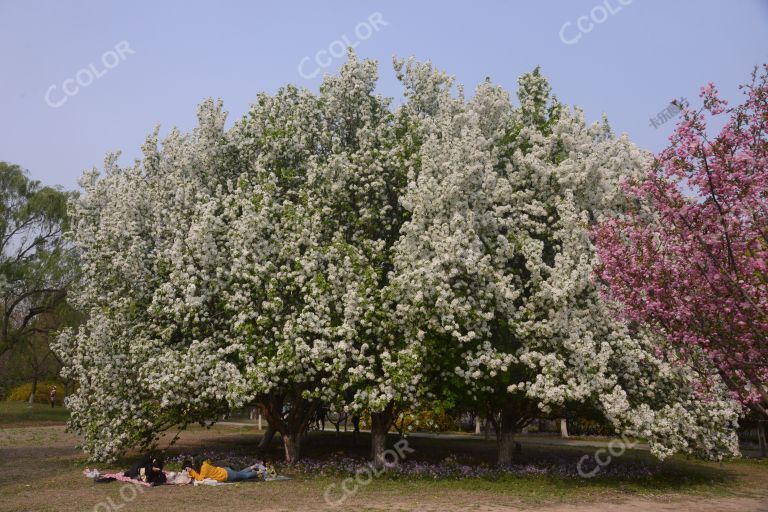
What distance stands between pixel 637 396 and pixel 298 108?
16.9 m

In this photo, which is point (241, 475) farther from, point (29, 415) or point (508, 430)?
point (29, 415)

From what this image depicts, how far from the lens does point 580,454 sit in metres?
33.0

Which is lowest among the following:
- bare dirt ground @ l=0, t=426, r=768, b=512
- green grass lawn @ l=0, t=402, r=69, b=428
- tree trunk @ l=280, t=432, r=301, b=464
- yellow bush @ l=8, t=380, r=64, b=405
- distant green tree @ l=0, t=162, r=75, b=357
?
bare dirt ground @ l=0, t=426, r=768, b=512

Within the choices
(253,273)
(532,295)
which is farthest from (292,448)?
(532,295)

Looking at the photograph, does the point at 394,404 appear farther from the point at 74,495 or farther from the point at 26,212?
the point at 26,212

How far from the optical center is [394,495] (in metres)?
20.0

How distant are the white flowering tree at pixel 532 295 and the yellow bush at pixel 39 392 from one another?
60.0m

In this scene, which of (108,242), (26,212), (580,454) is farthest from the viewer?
(26,212)

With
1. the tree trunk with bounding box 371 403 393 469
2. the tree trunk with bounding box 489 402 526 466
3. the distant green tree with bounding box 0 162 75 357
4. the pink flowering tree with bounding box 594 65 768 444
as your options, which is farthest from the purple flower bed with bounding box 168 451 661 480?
the distant green tree with bounding box 0 162 75 357

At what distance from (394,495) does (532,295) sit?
7875 millimetres

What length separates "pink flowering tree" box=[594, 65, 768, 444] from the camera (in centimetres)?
1260

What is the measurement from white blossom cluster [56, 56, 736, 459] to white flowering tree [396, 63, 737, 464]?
0.27 ft

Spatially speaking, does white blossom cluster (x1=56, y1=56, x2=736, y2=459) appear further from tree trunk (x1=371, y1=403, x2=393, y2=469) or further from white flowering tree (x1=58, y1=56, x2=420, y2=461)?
tree trunk (x1=371, y1=403, x2=393, y2=469)

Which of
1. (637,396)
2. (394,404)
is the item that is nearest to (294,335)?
(394,404)
